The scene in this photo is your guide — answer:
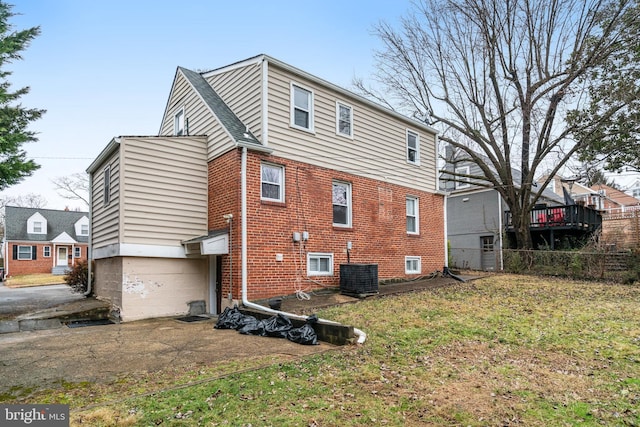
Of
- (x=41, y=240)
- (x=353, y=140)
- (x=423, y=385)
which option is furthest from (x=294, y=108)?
(x=41, y=240)

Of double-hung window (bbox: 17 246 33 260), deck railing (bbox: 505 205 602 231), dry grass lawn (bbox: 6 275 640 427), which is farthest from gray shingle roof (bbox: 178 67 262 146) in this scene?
double-hung window (bbox: 17 246 33 260)

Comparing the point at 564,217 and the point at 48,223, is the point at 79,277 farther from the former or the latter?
the point at 48,223

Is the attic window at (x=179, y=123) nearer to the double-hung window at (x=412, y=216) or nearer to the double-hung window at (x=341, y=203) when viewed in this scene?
the double-hung window at (x=341, y=203)

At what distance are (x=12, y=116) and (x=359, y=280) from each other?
12227 millimetres

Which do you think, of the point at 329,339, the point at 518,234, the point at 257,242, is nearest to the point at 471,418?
the point at 329,339

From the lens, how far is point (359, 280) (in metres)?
10.7

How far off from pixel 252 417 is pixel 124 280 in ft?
22.0

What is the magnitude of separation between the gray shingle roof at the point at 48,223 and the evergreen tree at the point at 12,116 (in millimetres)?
23848

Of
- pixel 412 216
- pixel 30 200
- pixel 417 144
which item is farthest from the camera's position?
pixel 30 200

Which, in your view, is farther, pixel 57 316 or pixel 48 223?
pixel 48 223

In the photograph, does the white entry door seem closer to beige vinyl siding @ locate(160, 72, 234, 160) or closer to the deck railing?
beige vinyl siding @ locate(160, 72, 234, 160)

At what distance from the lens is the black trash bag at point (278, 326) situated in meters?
7.16

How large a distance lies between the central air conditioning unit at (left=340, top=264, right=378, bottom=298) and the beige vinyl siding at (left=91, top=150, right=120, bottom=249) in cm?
590

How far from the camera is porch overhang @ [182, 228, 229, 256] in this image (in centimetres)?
936
